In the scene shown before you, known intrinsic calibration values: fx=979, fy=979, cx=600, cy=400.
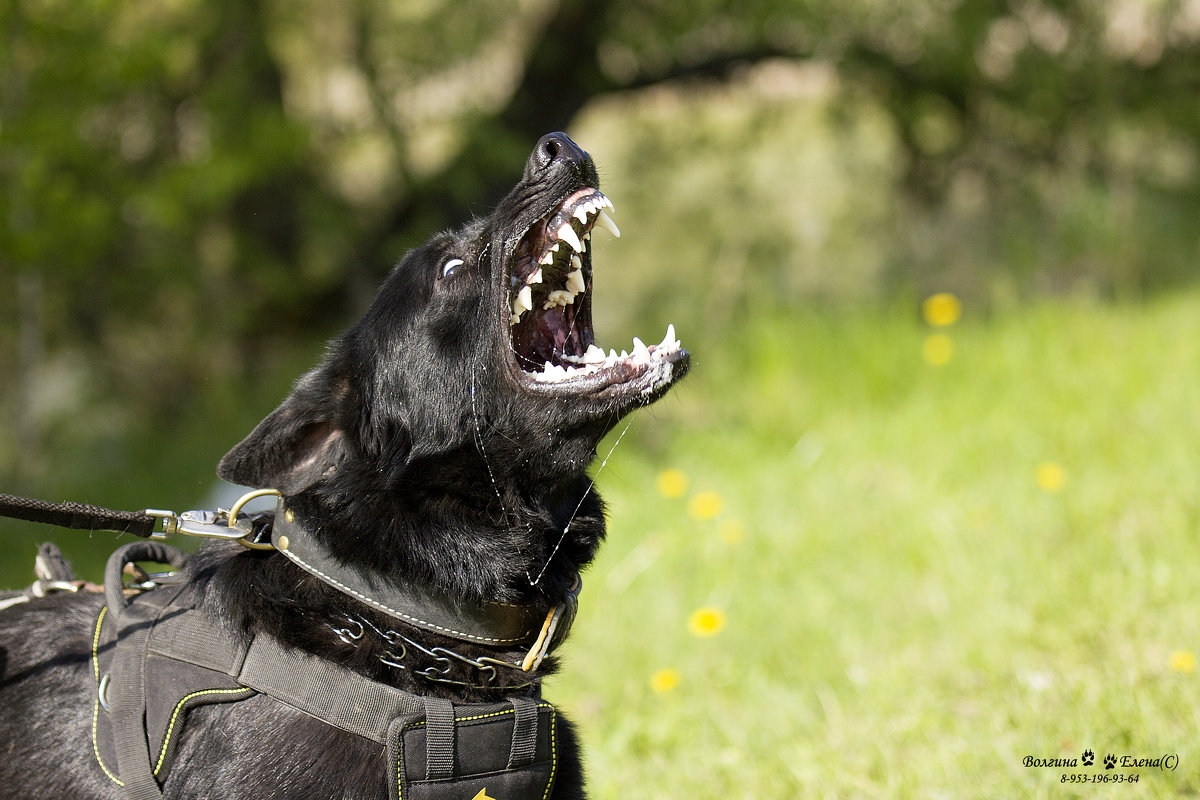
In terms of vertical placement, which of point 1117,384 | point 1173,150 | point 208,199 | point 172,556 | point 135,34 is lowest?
point 1117,384

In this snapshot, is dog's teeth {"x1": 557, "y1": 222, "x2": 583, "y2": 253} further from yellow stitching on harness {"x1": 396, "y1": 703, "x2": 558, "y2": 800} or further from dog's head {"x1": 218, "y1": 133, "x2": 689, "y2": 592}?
→ yellow stitching on harness {"x1": 396, "y1": 703, "x2": 558, "y2": 800}

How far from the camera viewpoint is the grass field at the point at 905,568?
2762mm

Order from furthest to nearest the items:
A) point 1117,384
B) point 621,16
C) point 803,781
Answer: point 621,16 < point 1117,384 < point 803,781

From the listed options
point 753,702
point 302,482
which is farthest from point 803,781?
point 302,482

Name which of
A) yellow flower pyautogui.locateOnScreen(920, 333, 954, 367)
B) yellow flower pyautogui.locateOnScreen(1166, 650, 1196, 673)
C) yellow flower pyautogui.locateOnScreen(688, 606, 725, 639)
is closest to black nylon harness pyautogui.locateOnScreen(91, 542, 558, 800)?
yellow flower pyautogui.locateOnScreen(688, 606, 725, 639)

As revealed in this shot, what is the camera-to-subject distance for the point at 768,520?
454cm

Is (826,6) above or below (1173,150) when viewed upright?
above

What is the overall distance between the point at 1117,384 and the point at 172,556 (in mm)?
4784

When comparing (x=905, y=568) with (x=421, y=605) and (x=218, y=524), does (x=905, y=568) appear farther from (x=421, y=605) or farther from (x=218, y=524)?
(x=218, y=524)

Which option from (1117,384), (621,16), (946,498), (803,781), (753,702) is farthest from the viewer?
(621,16)

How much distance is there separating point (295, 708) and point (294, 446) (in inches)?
23.3

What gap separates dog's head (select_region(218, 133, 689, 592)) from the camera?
219 cm

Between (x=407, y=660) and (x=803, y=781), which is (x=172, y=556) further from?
(x=803, y=781)

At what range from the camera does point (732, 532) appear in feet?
14.1
